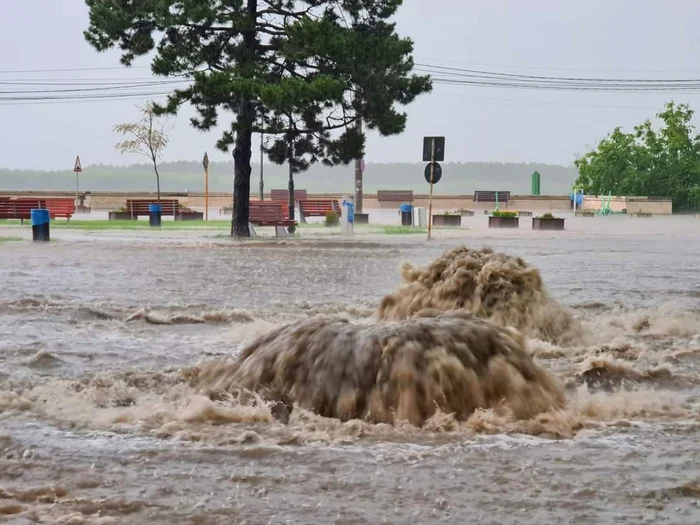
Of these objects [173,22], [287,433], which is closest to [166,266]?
[287,433]

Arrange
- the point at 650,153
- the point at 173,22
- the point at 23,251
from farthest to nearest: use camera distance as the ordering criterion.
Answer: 1. the point at 650,153
2. the point at 173,22
3. the point at 23,251

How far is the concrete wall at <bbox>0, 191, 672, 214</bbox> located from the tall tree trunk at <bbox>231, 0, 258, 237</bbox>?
27680mm

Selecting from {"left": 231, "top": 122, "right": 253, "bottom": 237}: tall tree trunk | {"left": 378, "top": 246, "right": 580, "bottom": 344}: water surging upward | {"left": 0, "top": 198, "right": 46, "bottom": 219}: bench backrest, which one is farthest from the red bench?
{"left": 378, "top": 246, "right": 580, "bottom": 344}: water surging upward

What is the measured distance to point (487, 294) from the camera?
235 inches

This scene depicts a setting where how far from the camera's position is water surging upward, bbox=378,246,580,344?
5.86 m

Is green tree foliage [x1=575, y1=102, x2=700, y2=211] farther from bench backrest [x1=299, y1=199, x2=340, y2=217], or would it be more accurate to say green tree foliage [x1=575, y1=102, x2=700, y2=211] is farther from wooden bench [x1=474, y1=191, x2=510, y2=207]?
bench backrest [x1=299, y1=199, x2=340, y2=217]

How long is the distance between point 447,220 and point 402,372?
101 ft

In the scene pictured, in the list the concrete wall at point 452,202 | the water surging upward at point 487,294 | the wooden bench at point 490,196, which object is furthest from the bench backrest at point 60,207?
the water surging upward at point 487,294

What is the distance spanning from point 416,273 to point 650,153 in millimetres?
57417

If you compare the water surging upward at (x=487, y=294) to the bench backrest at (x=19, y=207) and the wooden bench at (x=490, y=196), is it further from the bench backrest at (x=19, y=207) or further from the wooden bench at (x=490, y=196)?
the wooden bench at (x=490, y=196)

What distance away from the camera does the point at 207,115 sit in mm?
25672

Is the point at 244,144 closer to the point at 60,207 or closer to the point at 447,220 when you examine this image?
the point at 447,220

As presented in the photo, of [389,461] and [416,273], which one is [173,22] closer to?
[416,273]

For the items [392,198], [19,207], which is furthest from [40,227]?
[392,198]
